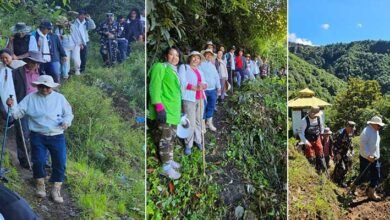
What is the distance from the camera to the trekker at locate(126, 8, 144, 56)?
611 cm

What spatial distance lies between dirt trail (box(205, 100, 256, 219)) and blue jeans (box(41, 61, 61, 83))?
178 cm

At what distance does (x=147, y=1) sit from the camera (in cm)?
615

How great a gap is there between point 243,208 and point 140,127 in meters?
1.56

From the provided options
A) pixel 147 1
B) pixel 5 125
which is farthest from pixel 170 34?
pixel 5 125

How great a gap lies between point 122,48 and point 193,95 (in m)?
0.92

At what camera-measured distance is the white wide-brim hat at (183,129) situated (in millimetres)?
6316

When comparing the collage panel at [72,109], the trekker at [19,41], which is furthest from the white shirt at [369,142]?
the trekker at [19,41]

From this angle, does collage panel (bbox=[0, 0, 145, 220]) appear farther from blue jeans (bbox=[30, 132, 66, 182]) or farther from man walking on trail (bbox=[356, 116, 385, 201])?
man walking on trail (bbox=[356, 116, 385, 201])

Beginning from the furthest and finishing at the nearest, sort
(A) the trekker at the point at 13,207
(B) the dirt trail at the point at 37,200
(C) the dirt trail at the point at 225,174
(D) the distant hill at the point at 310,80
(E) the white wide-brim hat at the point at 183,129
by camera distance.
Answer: (D) the distant hill at the point at 310,80, (C) the dirt trail at the point at 225,174, (E) the white wide-brim hat at the point at 183,129, (B) the dirt trail at the point at 37,200, (A) the trekker at the point at 13,207

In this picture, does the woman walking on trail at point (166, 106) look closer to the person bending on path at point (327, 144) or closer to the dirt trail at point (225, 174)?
the dirt trail at point (225, 174)

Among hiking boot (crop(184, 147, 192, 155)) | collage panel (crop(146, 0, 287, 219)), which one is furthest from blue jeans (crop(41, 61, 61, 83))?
hiking boot (crop(184, 147, 192, 155))

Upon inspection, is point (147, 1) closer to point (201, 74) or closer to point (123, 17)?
point (123, 17)

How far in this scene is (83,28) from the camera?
605 centimetres

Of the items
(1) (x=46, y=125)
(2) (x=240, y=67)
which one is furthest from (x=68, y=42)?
(2) (x=240, y=67)
